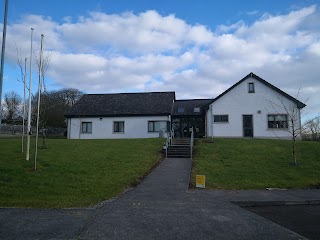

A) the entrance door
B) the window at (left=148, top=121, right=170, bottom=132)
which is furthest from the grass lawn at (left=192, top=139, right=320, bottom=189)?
the window at (left=148, top=121, right=170, bottom=132)

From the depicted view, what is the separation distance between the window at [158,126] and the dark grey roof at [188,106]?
6.80ft

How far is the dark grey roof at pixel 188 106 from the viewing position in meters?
35.5

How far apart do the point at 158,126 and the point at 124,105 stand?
5.43 m

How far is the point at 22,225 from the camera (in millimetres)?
6836

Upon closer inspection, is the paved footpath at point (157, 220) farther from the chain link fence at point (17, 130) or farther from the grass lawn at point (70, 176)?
the chain link fence at point (17, 130)

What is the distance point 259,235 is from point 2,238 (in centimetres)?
552

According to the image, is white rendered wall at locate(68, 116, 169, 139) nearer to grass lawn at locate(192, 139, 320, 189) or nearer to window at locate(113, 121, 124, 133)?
window at locate(113, 121, 124, 133)

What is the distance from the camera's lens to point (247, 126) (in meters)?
30.8

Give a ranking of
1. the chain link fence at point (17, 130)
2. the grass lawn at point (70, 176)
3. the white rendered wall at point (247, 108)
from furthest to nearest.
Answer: the chain link fence at point (17, 130) → the white rendered wall at point (247, 108) → the grass lawn at point (70, 176)

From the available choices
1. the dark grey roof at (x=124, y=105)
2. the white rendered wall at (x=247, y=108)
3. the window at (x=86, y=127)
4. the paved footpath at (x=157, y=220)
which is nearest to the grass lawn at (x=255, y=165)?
the paved footpath at (x=157, y=220)

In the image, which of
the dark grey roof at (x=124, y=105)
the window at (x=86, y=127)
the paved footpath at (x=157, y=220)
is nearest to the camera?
the paved footpath at (x=157, y=220)

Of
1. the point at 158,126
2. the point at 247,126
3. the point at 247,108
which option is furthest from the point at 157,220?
the point at 158,126

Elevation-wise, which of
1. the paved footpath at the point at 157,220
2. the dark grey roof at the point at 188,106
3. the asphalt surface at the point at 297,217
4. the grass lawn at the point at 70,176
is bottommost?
the asphalt surface at the point at 297,217

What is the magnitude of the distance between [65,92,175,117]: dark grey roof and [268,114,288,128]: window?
435 inches
